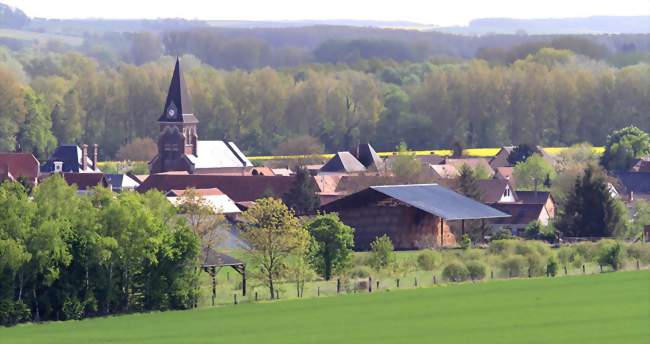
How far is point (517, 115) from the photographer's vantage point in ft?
391

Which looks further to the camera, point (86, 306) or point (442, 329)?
point (86, 306)

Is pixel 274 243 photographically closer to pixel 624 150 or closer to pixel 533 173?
pixel 533 173

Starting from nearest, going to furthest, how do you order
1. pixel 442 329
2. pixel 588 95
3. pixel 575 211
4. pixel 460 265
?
1. pixel 442 329
2. pixel 460 265
3. pixel 575 211
4. pixel 588 95

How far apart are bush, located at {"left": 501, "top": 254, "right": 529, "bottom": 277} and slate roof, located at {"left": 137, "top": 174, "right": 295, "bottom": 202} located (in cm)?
2547

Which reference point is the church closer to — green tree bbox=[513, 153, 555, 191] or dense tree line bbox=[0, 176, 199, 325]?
green tree bbox=[513, 153, 555, 191]

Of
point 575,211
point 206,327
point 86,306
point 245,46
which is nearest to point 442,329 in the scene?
point 206,327

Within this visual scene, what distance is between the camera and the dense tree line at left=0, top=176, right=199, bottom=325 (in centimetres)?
3903

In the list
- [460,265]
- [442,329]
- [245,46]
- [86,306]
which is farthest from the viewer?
[245,46]

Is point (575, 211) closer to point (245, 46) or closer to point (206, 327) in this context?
point (206, 327)

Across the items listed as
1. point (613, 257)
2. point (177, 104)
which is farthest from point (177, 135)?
point (613, 257)

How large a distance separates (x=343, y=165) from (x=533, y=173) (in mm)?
8519

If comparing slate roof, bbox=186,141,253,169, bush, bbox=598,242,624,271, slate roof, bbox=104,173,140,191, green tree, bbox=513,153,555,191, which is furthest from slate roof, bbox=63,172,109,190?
bush, bbox=598,242,624,271

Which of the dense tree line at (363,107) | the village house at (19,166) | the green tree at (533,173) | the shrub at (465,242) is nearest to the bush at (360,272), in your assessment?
the shrub at (465,242)

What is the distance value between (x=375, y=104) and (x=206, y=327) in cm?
8894
